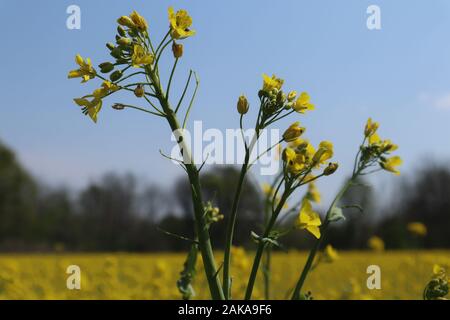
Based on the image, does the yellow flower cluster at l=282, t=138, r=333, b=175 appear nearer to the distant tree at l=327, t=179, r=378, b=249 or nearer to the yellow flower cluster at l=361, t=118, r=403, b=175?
the yellow flower cluster at l=361, t=118, r=403, b=175

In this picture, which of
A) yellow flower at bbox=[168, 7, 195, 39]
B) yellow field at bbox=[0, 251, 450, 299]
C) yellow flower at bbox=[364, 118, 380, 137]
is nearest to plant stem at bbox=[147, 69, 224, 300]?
yellow flower at bbox=[168, 7, 195, 39]

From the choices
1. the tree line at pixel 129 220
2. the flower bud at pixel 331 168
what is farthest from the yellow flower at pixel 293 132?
the tree line at pixel 129 220

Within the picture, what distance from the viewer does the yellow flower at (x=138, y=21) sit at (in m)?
1.83

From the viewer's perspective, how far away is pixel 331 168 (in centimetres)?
192

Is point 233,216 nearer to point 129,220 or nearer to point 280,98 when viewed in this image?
point 280,98

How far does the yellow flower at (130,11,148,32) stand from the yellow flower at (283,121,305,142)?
58cm

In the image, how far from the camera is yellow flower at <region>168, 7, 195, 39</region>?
1811 millimetres

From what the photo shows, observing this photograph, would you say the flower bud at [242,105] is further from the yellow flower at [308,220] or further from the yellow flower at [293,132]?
the yellow flower at [308,220]

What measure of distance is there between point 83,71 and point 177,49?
12.4 inches

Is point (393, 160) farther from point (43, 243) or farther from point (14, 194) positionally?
point (14, 194)

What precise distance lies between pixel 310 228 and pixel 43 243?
30121 mm

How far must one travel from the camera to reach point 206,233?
73.0 inches
